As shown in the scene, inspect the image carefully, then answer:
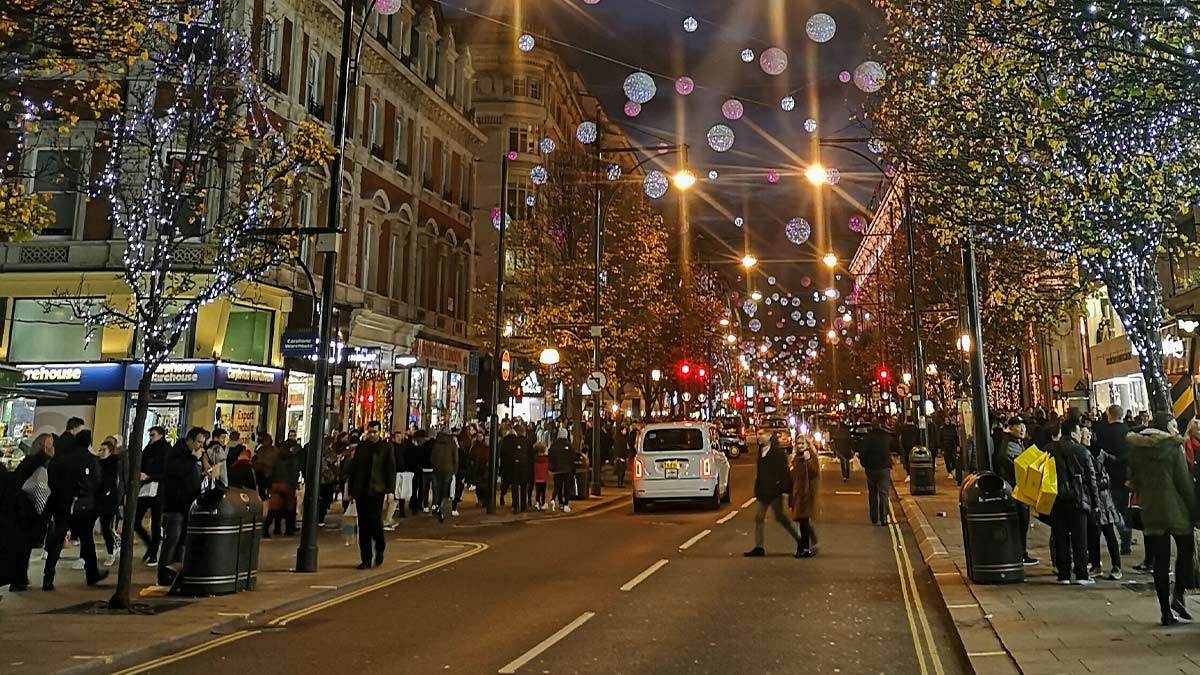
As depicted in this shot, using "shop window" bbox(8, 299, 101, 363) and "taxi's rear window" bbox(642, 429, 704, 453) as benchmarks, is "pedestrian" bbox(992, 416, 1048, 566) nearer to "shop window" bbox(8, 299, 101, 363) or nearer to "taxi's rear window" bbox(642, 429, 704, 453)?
"taxi's rear window" bbox(642, 429, 704, 453)

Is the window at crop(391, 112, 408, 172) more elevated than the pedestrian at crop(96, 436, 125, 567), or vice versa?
the window at crop(391, 112, 408, 172)

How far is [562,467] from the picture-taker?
21844 mm

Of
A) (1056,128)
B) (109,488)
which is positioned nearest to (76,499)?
(109,488)

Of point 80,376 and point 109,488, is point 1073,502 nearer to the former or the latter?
point 109,488

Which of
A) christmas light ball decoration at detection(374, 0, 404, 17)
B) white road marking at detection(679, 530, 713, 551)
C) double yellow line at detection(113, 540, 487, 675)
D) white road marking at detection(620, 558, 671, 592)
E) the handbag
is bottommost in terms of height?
double yellow line at detection(113, 540, 487, 675)

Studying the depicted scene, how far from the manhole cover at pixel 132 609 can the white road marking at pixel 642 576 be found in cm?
527

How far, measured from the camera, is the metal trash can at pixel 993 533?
10.5 m

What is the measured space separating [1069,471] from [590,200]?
24.3m

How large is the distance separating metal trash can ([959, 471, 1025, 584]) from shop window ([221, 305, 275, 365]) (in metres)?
21.4

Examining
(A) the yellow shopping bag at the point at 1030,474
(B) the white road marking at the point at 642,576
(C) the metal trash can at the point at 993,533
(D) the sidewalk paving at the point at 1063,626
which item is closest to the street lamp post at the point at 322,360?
(B) the white road marking at the point at 642,576

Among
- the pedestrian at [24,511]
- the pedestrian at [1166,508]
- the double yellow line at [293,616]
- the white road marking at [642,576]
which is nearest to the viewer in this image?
the double yellow line at [293,616]

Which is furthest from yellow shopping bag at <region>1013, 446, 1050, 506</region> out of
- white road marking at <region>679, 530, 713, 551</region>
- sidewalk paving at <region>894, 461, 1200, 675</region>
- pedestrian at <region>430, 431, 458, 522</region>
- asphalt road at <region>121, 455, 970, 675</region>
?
pedestrian at <region>430, 431, 458, 522</region>

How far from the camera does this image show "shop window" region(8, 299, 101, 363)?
2415 centimetres

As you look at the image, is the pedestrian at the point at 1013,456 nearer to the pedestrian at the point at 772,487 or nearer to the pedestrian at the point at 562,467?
the pedestrian at the point at 772,487
